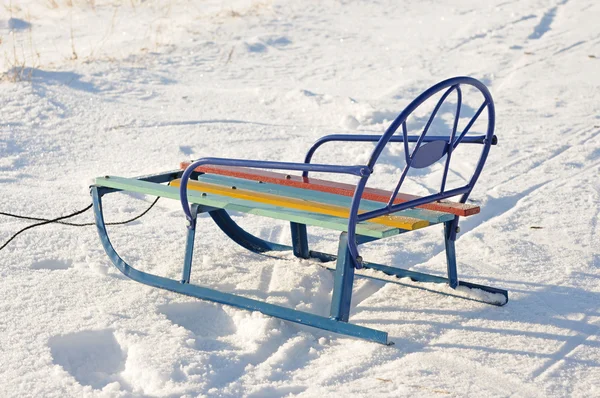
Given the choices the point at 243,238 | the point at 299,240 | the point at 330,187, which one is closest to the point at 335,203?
the point at 330,187

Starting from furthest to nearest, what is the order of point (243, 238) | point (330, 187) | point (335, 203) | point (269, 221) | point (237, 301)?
point (269, 221) → point (243, 238) → point (330, 187) → point (335, 203) → point (237, 301)

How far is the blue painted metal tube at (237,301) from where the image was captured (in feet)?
11.9

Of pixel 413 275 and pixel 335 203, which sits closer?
pixel 335 203

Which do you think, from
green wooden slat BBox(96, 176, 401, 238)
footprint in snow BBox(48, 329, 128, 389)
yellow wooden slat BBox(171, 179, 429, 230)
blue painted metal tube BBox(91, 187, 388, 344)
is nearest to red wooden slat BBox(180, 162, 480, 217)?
yellow wooden slat BBox(171, 179, 429, 230)

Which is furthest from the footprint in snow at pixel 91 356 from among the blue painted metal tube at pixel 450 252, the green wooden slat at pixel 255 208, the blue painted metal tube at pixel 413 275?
the blue painted metal tube at pixel 450 252

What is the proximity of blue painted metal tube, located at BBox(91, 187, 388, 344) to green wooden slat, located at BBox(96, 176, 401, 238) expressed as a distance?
172mm

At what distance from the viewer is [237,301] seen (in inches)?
155

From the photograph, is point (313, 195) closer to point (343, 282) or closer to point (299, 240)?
point (299, 240)

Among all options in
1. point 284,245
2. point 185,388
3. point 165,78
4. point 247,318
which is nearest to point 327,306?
point 247,318

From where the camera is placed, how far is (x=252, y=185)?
4445 millimetres

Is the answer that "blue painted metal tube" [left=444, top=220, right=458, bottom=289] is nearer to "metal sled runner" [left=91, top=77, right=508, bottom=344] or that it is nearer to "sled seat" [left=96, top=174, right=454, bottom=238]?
"metal sled runner" [left=91, top=77, right=508, bottom=344]

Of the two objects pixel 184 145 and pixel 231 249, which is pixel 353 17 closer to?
pixel 184 145

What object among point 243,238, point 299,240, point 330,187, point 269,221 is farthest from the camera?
point 269,221

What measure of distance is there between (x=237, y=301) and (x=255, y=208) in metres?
0.40
